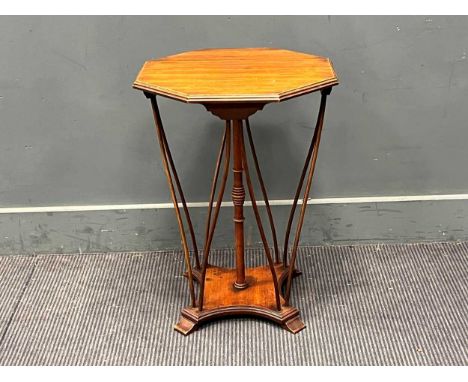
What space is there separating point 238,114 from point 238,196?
36cm

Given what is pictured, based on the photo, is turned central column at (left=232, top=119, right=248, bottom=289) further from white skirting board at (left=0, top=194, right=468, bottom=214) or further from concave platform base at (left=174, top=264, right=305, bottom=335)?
white skirting board at (left=0, top=194, right=468, bottom=214)

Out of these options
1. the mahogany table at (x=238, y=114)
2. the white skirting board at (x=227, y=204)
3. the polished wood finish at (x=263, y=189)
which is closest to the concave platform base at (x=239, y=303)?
the mahogany table at (x=238, y=114)

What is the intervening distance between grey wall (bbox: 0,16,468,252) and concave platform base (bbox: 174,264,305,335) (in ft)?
1.18

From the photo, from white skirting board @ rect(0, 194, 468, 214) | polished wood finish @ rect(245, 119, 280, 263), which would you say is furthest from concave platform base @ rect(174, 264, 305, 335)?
white skirting board @ rect(0, 194, 468, 214)

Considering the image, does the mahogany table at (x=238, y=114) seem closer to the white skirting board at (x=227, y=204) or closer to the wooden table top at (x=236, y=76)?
the wooden table top at (x=236, y=76)

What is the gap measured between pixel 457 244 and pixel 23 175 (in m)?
1.69

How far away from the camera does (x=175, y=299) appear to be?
7.64 ft

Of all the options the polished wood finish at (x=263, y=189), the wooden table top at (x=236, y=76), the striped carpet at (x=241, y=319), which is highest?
the wooden table top at (x=236, y=76)

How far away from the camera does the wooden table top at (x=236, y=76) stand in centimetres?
172

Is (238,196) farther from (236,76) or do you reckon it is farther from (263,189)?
(236,76)

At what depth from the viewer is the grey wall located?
2.33m

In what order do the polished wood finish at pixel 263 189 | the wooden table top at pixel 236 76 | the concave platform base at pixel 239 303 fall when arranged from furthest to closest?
the polished wood finish at pixel 263 189, the concave platform base at pixel 239 303, the wooden table top at pixel 236 76

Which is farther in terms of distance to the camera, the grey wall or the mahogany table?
the grey wall
